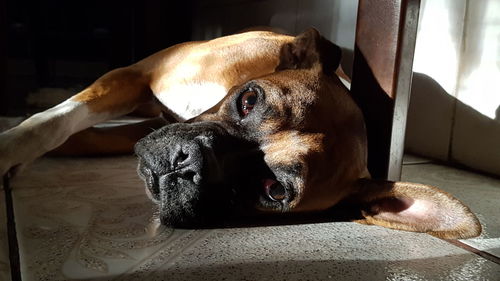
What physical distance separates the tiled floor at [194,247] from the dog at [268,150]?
8 centimetres

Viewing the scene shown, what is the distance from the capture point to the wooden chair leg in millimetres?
1565

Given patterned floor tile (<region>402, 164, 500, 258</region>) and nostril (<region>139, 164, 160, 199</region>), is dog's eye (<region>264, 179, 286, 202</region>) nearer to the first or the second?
nostril (<region>139, 164, 160, 199</region>)

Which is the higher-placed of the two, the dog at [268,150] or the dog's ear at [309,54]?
the dog's ear at [309,54]

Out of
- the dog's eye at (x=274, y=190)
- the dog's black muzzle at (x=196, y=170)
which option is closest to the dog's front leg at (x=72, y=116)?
the dog's black muzzle at (x=196, y=170)

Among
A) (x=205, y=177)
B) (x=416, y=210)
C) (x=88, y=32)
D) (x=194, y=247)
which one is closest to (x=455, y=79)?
(x=416, y=210)

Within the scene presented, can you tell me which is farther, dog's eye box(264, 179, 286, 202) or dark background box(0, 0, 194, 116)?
dark background box(0, 0, 194, 116)

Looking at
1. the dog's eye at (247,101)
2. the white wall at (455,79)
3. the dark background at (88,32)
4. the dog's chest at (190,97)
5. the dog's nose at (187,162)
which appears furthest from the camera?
the dark background at (88,32)

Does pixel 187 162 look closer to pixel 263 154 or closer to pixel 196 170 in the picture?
pixel 196 170

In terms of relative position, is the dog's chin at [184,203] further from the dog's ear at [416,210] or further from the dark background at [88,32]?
the dark background at [88,32]

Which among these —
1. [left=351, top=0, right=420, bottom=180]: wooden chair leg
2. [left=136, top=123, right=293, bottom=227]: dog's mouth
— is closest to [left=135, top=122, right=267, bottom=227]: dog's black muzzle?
[left=136, top=123, right=293, bottom=227]: dog's mouth

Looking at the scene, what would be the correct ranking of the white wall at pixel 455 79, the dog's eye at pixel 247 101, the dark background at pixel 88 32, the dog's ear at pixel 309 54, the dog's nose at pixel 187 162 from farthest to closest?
the dark background at pixel 88 32 → the white wall at pixel 455 79 → the dog's ear at pixel 309 54 → the dog's eye at pixel 247 101 → the dog's nose at pixel 187 162

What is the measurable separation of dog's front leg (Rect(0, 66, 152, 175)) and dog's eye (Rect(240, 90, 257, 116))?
0.60 m

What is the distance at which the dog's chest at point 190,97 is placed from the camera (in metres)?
1.85

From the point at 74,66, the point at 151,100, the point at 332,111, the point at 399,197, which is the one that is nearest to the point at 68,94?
→ the point at 74,66
